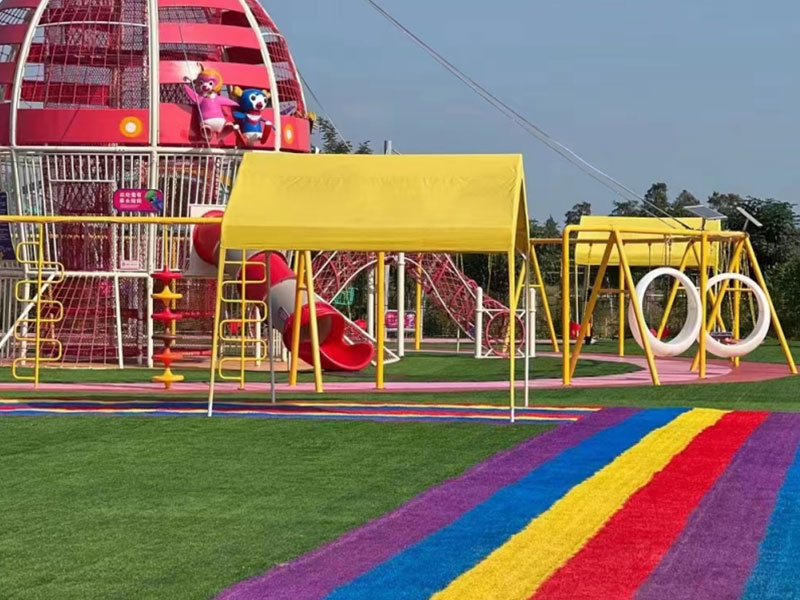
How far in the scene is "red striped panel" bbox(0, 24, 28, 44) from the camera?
1009 inches

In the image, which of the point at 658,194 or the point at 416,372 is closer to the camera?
the point at 416,372

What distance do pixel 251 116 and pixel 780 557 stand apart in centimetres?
1964

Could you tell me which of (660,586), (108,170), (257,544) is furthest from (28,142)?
(660,586)

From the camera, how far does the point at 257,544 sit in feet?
25.2

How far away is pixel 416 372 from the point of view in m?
23.7

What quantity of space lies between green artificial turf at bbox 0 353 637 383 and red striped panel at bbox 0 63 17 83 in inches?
236

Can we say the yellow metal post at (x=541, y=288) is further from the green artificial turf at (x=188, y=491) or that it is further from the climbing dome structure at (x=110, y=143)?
the green artificial turf at (x=188, y=491)

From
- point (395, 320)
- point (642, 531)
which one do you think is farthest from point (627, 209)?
point (642, 531)

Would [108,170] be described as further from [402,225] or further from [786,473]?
[786,473]

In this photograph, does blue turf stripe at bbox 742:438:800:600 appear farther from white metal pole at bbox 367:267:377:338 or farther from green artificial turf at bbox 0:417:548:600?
white metal pole at bbox 367:267:377:338

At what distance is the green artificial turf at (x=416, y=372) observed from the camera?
21578 mm

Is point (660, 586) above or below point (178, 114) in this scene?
below

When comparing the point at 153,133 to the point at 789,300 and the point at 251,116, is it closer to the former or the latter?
the point at 251,116

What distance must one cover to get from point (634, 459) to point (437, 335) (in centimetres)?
3080
